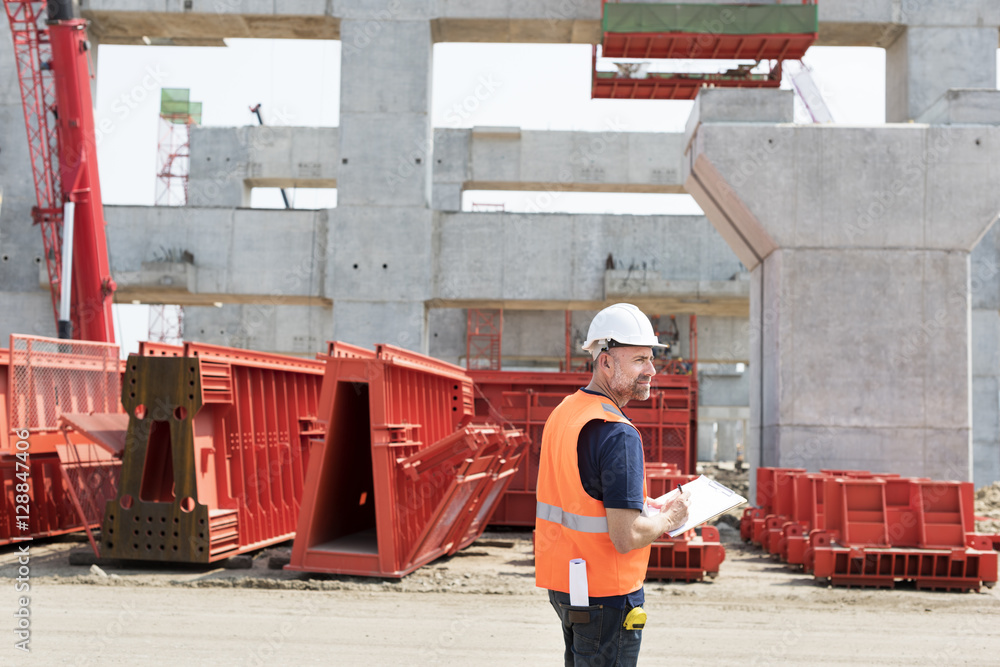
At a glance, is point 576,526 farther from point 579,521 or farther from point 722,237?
point 722,237

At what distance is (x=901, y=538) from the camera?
35.4 feet

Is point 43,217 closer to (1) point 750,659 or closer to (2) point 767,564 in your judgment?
(2) point 767,564

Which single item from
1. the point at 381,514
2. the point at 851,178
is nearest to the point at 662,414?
the point at 851,178

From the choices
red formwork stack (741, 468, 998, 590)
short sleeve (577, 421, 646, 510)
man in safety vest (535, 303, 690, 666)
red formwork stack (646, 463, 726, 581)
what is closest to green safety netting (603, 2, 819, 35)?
red formwork stack (741, 468, 998, 590)

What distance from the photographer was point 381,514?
32.2 ft

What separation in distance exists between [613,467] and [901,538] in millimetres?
8889

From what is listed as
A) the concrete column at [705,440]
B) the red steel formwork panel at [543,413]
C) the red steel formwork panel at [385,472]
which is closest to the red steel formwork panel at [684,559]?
the red steel formwork panel at [385,472]

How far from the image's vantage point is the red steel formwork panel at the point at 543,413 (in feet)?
53.0

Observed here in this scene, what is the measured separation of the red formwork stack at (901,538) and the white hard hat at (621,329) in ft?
26.7

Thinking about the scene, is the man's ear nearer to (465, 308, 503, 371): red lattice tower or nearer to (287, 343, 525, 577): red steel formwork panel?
(287, 343, 525, 577): red steel formwork panel

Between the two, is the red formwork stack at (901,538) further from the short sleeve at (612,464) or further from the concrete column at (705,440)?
the concrete column at (705,440)

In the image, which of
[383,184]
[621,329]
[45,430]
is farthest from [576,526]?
[383,184]

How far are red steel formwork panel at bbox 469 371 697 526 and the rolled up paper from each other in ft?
41.7

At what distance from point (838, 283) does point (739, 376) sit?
30949mm
